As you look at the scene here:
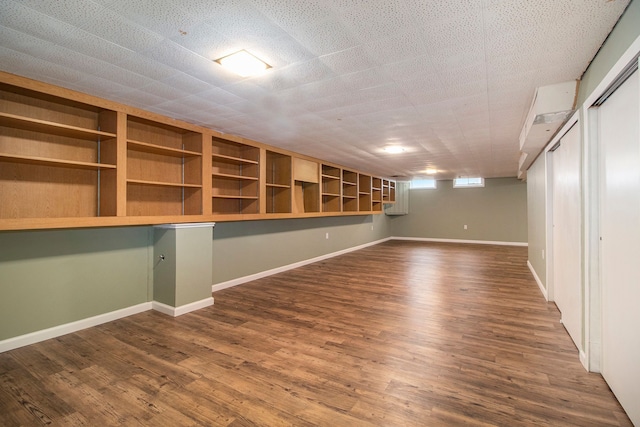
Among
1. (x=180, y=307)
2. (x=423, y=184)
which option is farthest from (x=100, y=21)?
(x=423, y=184)

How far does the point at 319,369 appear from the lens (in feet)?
7.03

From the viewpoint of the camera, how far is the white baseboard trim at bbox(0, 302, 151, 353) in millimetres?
2461

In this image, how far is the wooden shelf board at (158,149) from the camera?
2.97 m

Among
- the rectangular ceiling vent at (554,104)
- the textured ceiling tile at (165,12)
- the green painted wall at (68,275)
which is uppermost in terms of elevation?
the textured ceiling tile at (165,12)

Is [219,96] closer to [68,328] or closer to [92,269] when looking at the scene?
[92,269]

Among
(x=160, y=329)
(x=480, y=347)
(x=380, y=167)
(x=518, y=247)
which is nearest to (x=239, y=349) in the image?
(x=160, y=329)

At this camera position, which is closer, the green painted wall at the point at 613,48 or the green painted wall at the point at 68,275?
the green painted wall at the point at 613,48

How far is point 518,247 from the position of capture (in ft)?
27.6

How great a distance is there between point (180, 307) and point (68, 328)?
958 millimetres

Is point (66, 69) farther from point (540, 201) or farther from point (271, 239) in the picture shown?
point (540, 201)

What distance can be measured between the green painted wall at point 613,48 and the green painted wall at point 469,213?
7825mm

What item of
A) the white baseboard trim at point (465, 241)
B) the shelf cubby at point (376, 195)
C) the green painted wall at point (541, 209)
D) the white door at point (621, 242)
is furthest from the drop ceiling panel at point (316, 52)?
the white baseboard trim at point (465, 241)

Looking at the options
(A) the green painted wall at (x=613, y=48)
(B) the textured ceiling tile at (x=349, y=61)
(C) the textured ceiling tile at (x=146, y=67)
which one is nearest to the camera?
(A) the green painted wall at (x=613, y=48)

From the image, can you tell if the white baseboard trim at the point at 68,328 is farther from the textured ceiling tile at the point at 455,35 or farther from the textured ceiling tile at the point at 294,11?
the textured ceiling tile at the point at 455,35
